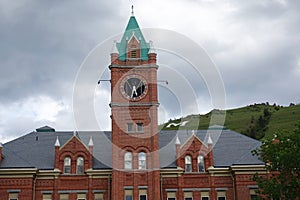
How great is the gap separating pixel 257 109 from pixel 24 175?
145 m

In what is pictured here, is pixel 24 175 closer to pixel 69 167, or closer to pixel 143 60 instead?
pixel 69 167

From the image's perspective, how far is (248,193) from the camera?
48281mm

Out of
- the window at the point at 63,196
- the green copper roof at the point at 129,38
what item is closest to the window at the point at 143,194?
the window at the point at 63,196

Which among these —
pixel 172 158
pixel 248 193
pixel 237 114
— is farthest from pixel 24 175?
pixel 237 114

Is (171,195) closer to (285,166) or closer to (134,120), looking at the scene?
(134,120)

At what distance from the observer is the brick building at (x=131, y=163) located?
46.9 meters

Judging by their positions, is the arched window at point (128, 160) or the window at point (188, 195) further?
the window at point (188, 195)

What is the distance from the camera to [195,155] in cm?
4941


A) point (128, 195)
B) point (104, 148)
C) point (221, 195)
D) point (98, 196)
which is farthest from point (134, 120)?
point (221, 195)

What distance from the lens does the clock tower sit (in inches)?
1845

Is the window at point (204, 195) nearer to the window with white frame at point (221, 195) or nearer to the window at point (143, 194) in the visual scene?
the window with white frame at point (221, 195)

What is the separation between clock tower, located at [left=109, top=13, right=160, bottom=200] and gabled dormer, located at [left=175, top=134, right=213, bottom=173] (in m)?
3.25

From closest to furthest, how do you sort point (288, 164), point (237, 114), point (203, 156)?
point (288, 164), point (203, 156), point (237, 114)

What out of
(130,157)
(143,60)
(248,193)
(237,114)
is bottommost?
(248,193)
